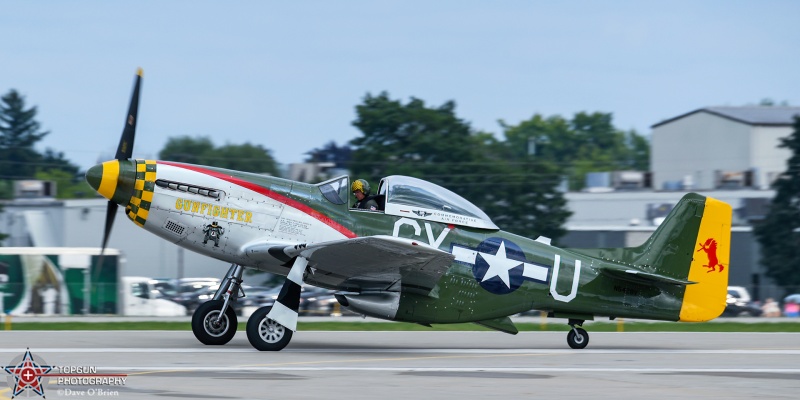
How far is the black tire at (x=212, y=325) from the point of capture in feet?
47.4

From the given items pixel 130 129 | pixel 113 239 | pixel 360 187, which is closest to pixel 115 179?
pixel 130 129

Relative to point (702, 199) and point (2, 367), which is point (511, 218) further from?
point (2, 367)

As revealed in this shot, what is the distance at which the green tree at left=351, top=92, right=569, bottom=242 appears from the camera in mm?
47875

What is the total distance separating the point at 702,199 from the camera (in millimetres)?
15875

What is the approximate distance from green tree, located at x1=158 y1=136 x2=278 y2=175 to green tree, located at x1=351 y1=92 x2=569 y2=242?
53.1 ft

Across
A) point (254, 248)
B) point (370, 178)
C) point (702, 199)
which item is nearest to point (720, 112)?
point (370, 178)

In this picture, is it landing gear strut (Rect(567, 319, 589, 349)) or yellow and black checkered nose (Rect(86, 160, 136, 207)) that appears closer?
yellow and black checkered nose (Rect(86, 160, 136, 207))

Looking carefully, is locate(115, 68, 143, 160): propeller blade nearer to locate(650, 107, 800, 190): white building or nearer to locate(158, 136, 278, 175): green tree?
locate(650, 107, 800, 190): white building

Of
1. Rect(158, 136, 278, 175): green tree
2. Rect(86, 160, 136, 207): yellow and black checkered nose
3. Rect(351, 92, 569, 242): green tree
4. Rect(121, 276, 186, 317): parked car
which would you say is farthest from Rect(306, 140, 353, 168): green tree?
Rect(86, 160, 136, 207): yellow and black checkered nose

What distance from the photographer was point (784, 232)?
151ft

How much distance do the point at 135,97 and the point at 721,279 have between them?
9.28 meters

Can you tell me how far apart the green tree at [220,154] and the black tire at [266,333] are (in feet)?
170

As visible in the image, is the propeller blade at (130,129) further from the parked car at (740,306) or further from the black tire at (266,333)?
the parked car at (740,306)

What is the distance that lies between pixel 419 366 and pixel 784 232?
3777cm
